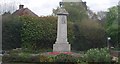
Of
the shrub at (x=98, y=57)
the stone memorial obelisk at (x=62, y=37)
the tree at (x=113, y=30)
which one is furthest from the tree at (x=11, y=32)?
the shrub at (x=98, y=57)

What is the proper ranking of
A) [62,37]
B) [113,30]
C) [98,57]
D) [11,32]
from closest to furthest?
[98,57] → [62,37] → [11,32] → [113,30]

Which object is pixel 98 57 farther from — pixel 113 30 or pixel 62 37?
pixel 113 30

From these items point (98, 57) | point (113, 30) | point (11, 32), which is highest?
point (98, 57)

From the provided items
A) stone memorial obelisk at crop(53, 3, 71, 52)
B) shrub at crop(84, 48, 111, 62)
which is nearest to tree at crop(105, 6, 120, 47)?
stone memorial obelisk at crop(53, 3, 71, 52)

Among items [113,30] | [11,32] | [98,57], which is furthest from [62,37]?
[113,30]

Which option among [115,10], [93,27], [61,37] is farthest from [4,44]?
[115,10]

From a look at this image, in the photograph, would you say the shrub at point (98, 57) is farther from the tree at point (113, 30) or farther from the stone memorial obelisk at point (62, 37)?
the tree at point (113, 30)

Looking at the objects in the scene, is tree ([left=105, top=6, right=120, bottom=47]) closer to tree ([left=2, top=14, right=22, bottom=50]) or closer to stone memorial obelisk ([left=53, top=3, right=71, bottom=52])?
tree ([left=2, top=14, right=22, bottom=50])

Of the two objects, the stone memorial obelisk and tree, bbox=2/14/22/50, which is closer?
the stone memorial obelisk

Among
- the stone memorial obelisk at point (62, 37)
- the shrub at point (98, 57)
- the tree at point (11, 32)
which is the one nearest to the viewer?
the shrub at point (98, 57)

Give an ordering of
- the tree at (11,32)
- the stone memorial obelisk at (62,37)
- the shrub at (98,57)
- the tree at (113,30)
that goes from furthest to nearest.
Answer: the tree at (113,30), the tree at (11,32), the stone memorial obelisk at (62,37), the shrub at (98,57)

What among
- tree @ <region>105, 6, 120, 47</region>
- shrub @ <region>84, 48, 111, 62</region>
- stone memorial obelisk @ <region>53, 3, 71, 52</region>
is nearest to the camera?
shrub @ <region>84, 48, 111, 62</region>

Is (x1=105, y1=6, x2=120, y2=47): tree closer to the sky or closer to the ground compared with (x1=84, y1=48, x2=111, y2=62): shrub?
closer to the ground

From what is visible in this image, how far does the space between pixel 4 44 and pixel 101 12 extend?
66.7 ft
